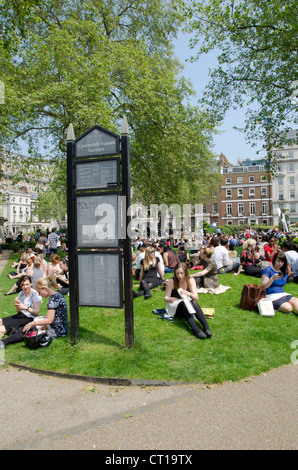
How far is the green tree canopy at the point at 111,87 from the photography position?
18797 millimetres

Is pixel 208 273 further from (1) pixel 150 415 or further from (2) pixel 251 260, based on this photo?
(1) pixel 150 415

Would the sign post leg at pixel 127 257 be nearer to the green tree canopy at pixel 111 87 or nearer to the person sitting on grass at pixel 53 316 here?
the person sitting on grass at pixel 53 316

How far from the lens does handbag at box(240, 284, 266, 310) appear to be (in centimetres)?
775

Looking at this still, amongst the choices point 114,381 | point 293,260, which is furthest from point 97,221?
point 293,260

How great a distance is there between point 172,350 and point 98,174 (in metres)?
3.25

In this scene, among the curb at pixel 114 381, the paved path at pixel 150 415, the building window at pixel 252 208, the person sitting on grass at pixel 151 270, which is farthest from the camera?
the building window at pixel 252 208

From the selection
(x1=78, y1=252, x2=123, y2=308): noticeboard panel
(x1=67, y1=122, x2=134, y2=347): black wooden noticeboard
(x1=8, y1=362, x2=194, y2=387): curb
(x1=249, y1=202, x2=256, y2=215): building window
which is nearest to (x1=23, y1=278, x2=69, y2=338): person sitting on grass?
(x1=67, y1=122, x2=134, y2=347): black wooden noticeboard

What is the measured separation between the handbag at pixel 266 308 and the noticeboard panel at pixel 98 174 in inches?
158

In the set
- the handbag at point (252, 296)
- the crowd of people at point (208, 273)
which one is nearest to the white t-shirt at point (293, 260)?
the crowd of people at point (208, 273)

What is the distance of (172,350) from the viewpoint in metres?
5.78

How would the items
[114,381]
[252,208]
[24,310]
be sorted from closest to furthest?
[114,381]
[24,310]
[252,208]

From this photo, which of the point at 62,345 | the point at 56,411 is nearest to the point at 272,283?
the point at 62,345

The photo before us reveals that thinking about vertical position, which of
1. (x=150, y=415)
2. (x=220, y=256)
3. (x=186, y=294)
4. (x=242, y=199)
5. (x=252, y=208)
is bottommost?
(x=150, y=415)

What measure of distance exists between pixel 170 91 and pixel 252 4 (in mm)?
6385
